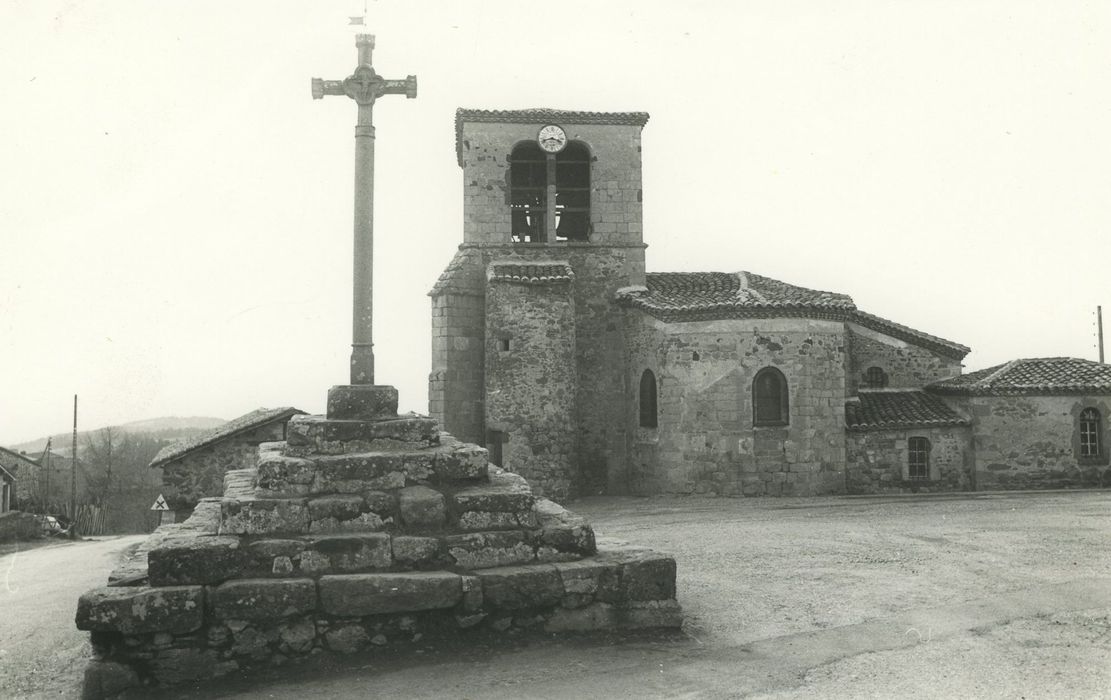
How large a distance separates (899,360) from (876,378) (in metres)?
0.78

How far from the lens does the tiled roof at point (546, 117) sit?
21.2 m

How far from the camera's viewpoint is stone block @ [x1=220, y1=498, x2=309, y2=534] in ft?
20.8

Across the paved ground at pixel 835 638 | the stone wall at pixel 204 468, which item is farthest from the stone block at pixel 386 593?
the stone wall at pixel 204 468

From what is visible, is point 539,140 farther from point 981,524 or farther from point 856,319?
point 981,524

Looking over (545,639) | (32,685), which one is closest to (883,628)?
(545,639)

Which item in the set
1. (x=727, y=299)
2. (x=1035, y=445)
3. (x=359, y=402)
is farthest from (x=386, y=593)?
(x=1035, y=445)

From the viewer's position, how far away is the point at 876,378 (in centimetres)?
2225

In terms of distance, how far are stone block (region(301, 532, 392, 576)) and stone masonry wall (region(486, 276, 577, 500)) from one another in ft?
41.7

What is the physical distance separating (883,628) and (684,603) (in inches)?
67.8

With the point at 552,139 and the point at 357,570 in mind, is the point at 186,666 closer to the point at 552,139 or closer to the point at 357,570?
the point at 357,570

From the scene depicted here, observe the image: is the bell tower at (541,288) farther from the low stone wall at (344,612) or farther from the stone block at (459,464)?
the low stone wall at (344,612)

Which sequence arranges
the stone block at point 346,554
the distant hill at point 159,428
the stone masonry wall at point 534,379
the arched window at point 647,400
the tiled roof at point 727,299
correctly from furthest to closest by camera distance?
the distant hill at point 159,428, the arched window at point 647,400, the stone masonry wall at point 534,379, the tiled roof at point 727,299, the stone block at point 346,554

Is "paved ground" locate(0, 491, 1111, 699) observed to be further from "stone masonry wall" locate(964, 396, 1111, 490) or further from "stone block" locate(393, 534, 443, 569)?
"stone masonry wall" locate(964, 396, 1111, 490)

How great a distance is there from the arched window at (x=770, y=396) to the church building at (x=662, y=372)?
4 centimetres
